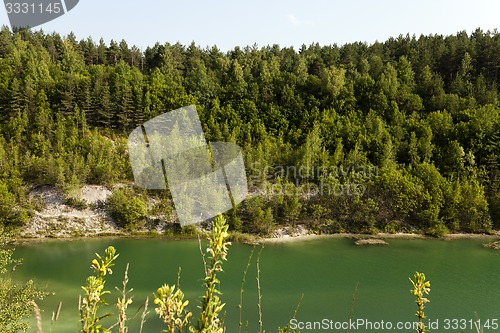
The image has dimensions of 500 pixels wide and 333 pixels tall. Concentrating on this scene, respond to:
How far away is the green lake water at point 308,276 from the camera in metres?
15.5

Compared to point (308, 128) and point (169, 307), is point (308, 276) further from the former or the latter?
point (308, 128)

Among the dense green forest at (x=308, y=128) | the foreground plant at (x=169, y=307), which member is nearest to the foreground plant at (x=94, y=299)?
the foreground plant at (x=169, y=307)

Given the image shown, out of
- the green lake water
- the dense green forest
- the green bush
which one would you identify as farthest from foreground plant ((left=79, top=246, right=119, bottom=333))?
the green bush

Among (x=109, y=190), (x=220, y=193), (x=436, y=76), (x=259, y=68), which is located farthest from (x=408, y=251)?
(x=259, y=68)

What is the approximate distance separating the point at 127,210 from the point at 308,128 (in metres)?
20.4

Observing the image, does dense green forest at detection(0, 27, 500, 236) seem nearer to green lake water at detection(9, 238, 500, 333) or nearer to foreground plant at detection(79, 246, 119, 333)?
green lake water at detection(9, 238, 500, 333)

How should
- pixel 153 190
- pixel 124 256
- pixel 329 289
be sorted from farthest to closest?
pixel 153 190 < pixel 124 256 < pixel 329 289

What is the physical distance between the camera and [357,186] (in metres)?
32.2

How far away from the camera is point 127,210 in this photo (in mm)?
28922

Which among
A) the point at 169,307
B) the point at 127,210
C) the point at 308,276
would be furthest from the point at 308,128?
the point at 169,307

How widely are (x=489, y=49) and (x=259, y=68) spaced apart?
90.8 ft

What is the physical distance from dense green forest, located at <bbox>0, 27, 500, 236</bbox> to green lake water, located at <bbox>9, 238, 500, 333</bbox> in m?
3.74

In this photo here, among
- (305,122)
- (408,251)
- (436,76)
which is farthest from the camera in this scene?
(436,76)

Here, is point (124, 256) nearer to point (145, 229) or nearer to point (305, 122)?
point (145, 229)
